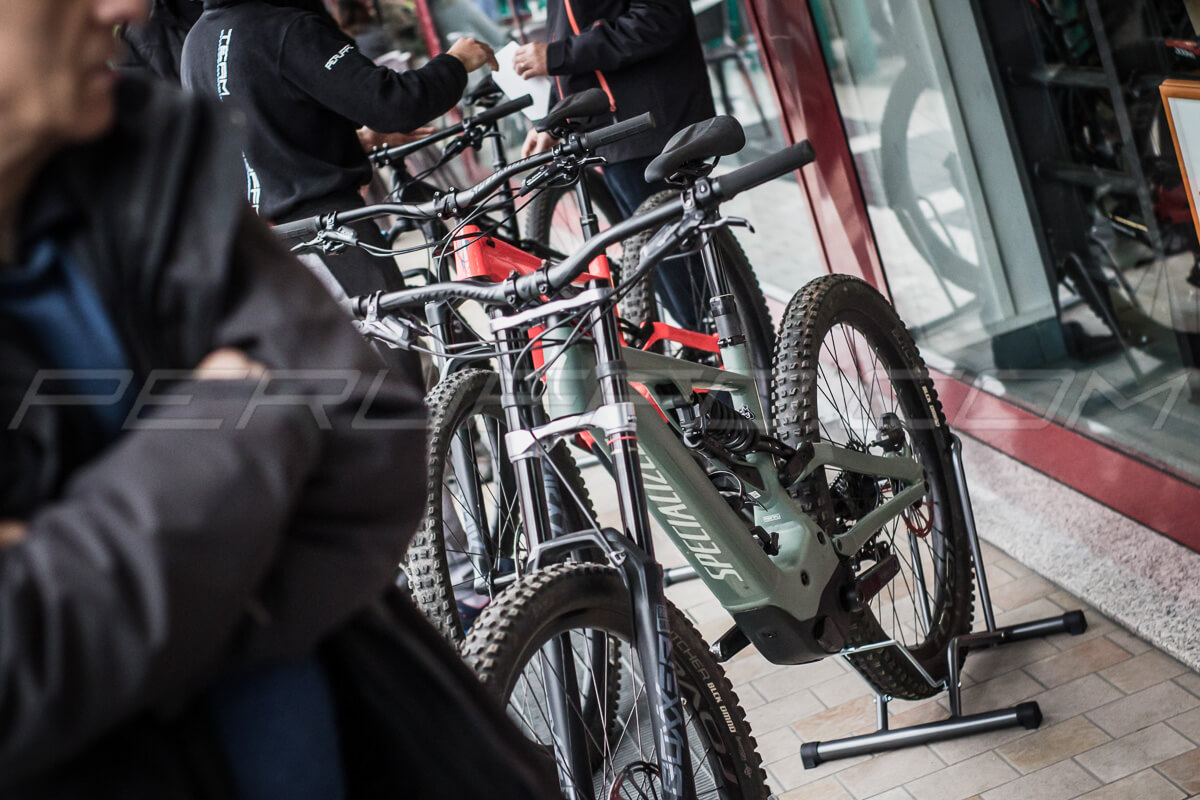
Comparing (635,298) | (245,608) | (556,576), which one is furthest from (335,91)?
(245,608)

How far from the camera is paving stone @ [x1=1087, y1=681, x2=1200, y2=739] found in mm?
2348

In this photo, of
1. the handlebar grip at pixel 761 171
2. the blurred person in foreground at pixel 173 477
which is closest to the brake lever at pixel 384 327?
the handlebar grip at pixel 761 171

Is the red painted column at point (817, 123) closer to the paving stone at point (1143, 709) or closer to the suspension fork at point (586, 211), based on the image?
the suspension fork at point (586, 211)

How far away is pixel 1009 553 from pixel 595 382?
1.70 meters

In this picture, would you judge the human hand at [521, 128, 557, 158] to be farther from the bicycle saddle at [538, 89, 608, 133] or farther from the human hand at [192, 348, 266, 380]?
the human hand at [192, 348, 266, 380]

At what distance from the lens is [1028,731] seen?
7.95 ft

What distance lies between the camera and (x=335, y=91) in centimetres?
280

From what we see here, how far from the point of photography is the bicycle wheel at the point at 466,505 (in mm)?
2201

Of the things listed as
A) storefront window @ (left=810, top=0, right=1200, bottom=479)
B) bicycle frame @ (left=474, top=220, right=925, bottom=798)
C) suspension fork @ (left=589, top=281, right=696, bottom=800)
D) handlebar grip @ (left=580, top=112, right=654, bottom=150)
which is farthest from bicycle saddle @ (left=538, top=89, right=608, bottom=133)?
storefront window @ (left=810, top=0, right=1200, bottom=479)

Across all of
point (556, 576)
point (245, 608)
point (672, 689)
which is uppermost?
point (245, 608)

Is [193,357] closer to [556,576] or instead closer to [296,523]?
[296,523]

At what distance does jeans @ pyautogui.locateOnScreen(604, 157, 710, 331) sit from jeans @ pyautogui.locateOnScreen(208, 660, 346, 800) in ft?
8.89

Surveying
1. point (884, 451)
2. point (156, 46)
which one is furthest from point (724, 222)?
point (156, 46)

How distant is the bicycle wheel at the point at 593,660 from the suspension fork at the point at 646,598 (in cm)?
7
